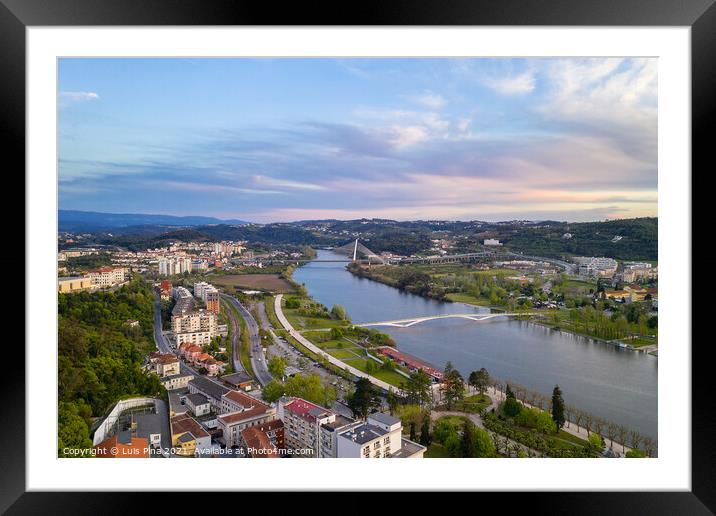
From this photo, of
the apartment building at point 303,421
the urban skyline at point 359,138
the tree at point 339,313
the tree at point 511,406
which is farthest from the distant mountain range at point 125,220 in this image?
the tree at point 511,406

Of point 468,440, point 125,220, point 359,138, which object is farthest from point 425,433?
point 125,220

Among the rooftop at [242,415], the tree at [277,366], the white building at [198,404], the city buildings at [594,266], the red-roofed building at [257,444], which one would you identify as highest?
the city buildings at [594,266]

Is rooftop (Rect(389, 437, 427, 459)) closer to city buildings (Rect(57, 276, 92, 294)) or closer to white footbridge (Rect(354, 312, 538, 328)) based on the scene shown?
white footbridge (Rect(354, 312, 538, 328))

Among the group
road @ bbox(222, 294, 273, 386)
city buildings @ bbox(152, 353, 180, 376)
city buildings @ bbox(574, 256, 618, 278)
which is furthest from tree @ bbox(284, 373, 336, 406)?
city buildings @ bbox(574, 256, 618, 278)

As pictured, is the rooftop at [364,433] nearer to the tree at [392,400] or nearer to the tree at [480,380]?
the tree at [392,400]

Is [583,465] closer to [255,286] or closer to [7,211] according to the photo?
[255,286]

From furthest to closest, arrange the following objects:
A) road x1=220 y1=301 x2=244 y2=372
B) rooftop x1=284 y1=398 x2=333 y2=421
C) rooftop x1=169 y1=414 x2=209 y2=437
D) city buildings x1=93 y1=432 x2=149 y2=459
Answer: road x1=220 y1=301 x2=244 y2=372, rooftop x1=284 y1=398 x2=333 y2=421, rooftop x1=169 y1=414 x2=209 y2=437, city buildings x1=93 y1=432 x2=149 y2=459

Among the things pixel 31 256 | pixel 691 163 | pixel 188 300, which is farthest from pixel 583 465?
pixel 31 256
